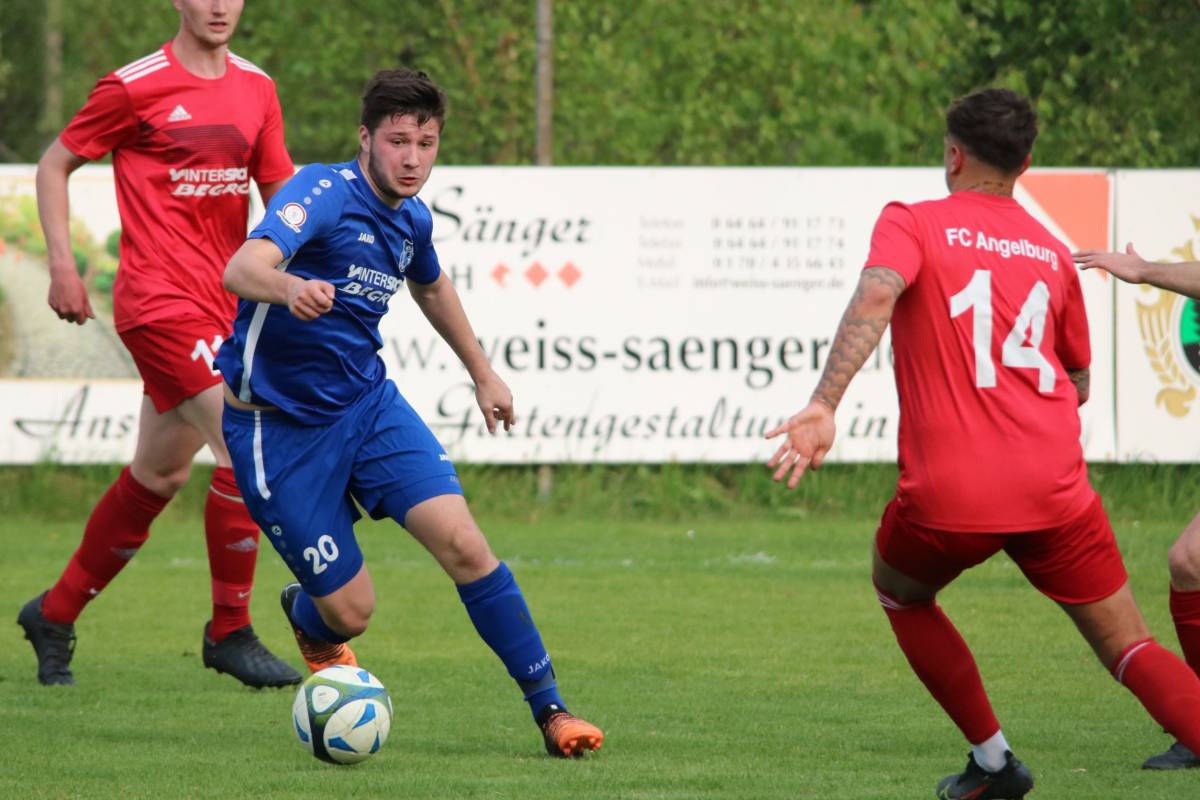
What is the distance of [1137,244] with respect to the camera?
12211mm

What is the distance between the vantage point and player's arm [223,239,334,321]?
15.4ft

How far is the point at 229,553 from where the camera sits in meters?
6.61

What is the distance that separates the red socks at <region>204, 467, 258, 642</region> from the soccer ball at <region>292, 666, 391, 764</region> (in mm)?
1433

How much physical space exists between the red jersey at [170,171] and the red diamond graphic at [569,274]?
550 cm

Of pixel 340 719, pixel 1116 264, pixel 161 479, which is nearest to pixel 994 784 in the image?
pixel 1116 264

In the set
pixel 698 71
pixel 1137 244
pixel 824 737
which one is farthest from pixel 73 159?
pixel 698 71

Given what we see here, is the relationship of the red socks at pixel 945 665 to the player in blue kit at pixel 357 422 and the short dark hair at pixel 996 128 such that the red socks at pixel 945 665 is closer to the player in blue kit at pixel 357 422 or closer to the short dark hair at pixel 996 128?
the player in blue kit at pixel 357 422

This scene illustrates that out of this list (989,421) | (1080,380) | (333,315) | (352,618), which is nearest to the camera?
(989,421)

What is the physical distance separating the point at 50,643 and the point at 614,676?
2.06m

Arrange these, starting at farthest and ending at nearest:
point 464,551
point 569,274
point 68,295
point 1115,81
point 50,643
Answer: point 1115,81 → point 569,274 → point 50,643 → point 68,295 → point 464,551

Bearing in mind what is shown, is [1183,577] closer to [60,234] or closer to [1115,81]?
[60,234]

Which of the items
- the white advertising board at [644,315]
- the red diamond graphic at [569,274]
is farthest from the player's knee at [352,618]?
the red diamond graphic at [569,274]

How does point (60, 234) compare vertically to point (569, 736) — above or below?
above

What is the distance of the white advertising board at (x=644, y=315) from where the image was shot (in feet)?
38.9
